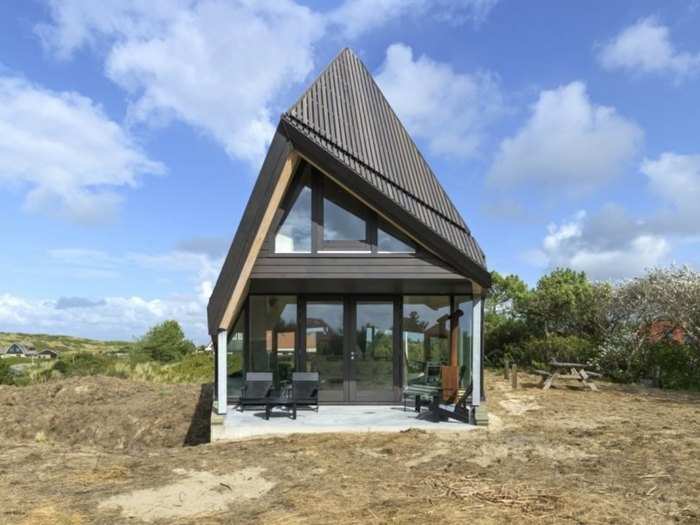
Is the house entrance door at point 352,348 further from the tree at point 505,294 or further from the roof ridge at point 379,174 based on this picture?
the tree at point 505,294

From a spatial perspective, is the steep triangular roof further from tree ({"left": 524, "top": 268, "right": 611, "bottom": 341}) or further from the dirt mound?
tree ({"left": 524, "top": 268, "right": 611, "bottom": 341})

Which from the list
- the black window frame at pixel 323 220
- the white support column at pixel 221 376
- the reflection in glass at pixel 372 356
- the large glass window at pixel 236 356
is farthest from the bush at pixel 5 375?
the black window frame at pixel 323 220

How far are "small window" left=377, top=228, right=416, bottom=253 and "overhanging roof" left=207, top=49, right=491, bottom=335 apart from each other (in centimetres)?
36

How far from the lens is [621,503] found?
19.2ft

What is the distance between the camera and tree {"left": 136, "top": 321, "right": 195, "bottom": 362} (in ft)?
84.5

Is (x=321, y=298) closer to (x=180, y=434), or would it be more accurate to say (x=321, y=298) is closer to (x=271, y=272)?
(x=271, y=272)

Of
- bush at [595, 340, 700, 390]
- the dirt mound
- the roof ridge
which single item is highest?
the roof ridge

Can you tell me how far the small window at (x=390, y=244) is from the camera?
10.4 metres

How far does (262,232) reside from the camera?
966 centimetres

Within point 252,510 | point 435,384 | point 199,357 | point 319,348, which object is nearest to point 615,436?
point 435,384

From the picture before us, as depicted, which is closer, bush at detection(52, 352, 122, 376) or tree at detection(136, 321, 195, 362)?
bush at detection(52, 352, 122, 376)

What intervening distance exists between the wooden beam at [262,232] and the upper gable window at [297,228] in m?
0.74

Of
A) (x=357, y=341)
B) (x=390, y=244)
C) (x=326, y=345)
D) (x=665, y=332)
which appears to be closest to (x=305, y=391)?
(x=326, y=345)

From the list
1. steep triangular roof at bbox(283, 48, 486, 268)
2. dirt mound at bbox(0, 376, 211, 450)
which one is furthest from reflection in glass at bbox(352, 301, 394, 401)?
dirt mound at bbox(0, 376, 211, 450)
